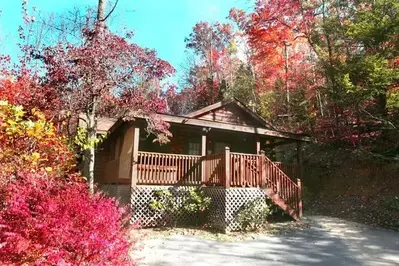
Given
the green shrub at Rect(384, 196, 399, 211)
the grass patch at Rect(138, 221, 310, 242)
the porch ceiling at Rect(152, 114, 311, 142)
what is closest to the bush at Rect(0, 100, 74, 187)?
the grass patch at Rect(138, 221, 310, 242)

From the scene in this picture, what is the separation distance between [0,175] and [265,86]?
84.0 ft

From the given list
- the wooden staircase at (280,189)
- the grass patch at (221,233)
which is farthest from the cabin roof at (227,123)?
the grass patch at (221,233)

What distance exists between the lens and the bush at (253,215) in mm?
10094

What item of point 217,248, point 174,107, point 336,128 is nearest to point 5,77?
point 217,248

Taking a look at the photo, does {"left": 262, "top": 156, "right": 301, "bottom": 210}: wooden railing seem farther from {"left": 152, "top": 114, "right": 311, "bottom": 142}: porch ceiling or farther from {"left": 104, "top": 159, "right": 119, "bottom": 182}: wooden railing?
{"left": 104, "top": 159, "right": 119, "bottom": 182}: wooden railing

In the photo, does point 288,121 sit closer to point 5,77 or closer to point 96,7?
point 96,7

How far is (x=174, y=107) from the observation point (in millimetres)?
35438

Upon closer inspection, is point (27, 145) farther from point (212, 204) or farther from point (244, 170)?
point (244, 170)

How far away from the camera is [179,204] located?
10977 millimetres

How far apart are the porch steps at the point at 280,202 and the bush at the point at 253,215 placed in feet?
1.66

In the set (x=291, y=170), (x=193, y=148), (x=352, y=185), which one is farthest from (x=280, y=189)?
(x=193, y=148)

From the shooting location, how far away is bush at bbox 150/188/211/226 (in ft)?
35.2

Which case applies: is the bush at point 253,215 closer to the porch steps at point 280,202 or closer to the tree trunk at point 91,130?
the porch steps at point 280,202

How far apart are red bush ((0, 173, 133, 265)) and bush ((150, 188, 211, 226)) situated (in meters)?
6.30
